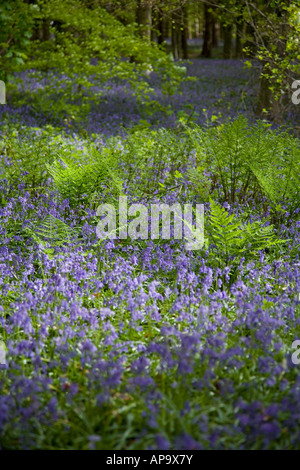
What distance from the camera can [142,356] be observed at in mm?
2645

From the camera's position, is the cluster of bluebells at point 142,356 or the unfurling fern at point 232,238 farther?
the unfurling fern at point 232,238

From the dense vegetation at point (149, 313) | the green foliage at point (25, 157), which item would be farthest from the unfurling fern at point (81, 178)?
the green foliage at point (25, 157)

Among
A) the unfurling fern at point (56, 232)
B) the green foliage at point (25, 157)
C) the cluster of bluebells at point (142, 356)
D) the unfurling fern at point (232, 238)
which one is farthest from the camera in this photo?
the green foliage at point (25, 157)

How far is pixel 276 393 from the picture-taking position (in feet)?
7.70

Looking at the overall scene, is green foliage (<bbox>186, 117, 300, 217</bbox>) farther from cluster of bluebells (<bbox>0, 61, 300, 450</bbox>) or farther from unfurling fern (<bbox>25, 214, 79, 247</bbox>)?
unfurling fern (<bbox>25, 214, 79, 247</bbox>)

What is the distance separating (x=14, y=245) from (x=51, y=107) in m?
6.58

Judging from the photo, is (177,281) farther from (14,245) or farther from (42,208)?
(42,208)

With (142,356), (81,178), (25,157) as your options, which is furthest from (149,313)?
(25,157)

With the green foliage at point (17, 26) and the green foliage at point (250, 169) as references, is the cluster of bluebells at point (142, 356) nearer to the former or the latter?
the green foliage at point (250, 169)

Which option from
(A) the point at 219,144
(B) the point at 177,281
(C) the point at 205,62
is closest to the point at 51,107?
(A) the point at 219,144

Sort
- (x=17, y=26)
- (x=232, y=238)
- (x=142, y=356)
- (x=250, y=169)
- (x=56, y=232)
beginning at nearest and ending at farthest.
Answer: (x=142, y=356)
(x=232, y=238)
(x=56, y=232)
(x=250, y=169)
(x=17, y=26)

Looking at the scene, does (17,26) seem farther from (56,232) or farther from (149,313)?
(149,313)

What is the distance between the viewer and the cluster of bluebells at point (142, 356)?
2.12 meters

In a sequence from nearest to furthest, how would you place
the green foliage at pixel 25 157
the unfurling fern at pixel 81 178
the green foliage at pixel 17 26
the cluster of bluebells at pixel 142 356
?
the cluster of bluebells at pixel 142 356 → the unfurling fern at pixel 81 178 → the green foliage at pixel 25 157 → the green foliage at pixel 17 26
